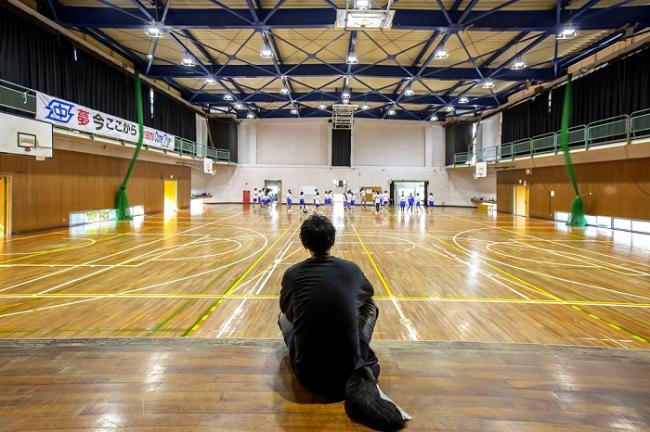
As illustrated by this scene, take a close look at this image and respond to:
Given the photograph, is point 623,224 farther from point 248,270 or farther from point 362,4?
point 248,270

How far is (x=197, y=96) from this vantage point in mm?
25766

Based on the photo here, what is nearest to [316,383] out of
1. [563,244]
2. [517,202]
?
[563,244]

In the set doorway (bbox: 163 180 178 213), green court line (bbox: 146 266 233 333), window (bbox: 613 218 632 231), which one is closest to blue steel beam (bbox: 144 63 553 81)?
doorway (bbox: 163 180 178 213)

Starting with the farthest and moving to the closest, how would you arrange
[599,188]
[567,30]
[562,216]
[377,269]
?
[562,216]
[599,188]
[567,30]
[377,269]

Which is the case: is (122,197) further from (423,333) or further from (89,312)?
(423,333)

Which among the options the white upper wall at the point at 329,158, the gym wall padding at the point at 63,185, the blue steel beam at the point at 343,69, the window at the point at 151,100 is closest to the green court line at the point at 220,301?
the gym wall padding at the point at 63,185

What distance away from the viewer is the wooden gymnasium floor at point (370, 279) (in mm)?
4199

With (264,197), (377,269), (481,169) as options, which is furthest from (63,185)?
(481,169)

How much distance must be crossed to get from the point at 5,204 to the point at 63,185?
2592 millimetres

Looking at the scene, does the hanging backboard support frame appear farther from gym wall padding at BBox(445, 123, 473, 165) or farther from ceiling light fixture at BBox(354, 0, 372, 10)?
ceiling light fixture at BBox(354, 0, 372, 10)

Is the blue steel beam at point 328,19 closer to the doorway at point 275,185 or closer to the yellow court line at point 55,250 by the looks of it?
the yellow court line at point 55,250

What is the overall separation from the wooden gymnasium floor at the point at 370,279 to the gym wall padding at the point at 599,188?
3.78m

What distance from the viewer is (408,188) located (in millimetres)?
33562

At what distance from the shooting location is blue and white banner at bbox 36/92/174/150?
39.3 ft
